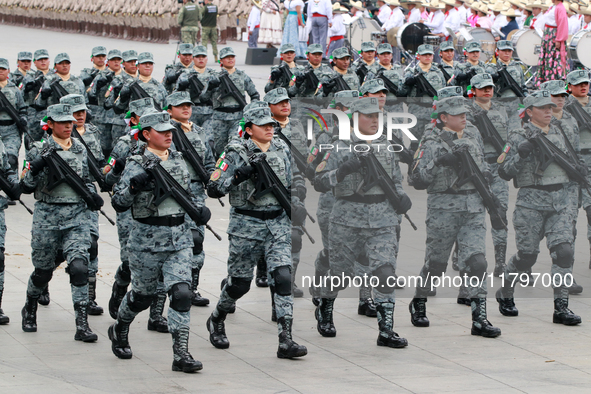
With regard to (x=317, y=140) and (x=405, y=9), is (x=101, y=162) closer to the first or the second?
(x=317, y=140)

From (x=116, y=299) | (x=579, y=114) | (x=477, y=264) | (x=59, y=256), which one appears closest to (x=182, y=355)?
(x=116, y=299)

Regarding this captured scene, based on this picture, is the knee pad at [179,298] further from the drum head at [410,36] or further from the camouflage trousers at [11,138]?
the drum head at [410,36]

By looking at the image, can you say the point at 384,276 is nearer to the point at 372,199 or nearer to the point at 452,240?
the point at 372,199

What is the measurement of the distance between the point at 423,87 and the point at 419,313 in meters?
7.04

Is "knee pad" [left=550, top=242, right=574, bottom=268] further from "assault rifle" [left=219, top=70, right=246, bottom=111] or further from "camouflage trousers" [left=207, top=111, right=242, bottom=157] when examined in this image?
"camouflage trousers" [left=207, top=111, right=242, bottom=157]

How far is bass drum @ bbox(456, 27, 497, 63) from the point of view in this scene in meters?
24.5

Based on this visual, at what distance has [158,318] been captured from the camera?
885 centimetres

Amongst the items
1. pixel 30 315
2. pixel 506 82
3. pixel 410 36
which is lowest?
pixel 30 315

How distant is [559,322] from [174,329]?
3.66 metres

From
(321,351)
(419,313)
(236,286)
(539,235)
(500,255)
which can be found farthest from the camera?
(500,255)

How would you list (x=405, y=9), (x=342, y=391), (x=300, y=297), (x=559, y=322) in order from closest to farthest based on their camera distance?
(x=342, y=391)
(x=559, y=322)
(x=300, y=297)
(x=405, y=9)

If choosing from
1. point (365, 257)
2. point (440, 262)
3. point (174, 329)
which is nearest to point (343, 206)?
point (365, 257)

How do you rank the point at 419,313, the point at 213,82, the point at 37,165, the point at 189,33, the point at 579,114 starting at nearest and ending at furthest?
the point at 37,165
the point at 419,313
the point at 579,114
the point at 213,82
the point at 189,33

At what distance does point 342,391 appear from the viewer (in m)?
7.14
